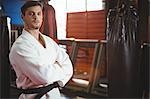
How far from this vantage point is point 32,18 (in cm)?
162

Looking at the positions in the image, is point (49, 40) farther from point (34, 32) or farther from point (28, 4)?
point (28, 4)

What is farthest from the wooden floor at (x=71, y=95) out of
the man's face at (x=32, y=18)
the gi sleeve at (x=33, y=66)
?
the man's face at (x=32, y=18)

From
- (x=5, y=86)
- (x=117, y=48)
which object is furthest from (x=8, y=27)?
(x=117, y=48)

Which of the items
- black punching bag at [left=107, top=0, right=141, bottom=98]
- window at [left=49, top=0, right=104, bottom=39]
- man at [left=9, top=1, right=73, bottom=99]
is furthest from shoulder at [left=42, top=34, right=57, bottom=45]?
black punching bag at [left=107, top=0, right=141, bottom=98]

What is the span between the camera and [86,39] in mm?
1961

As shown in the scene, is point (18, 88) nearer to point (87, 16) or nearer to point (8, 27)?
point (8, 27)

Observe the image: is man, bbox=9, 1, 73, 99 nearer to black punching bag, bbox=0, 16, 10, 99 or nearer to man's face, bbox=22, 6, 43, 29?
man's face, bbox=22, 6, 43, 29

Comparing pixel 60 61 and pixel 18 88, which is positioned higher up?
pixel 60 61

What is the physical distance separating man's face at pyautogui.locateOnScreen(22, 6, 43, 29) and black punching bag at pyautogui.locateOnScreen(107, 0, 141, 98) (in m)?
0.61

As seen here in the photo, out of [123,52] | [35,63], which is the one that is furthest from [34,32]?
[123,52]

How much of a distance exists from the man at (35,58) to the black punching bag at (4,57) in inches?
11.3

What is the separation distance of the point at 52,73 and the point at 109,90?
63cm

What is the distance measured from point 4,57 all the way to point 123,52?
92 cm

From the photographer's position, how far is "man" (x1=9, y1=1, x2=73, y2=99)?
157 cm
